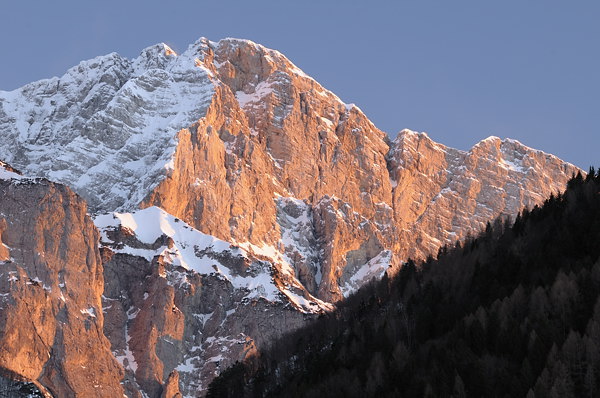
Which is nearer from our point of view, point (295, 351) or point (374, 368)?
point (374, 368)

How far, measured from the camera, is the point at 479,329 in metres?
118

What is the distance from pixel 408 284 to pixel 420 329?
2463cm

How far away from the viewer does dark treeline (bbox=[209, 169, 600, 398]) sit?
107 m

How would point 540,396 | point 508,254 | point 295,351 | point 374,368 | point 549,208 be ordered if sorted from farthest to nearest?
point 295,351 → point 549,208 → point 508,254 → point 374,368 → point 540,396

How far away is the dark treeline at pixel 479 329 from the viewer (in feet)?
350

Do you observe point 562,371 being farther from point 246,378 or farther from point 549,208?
point 246,378

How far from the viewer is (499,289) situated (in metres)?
129

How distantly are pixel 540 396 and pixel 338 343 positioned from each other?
43.0 metres

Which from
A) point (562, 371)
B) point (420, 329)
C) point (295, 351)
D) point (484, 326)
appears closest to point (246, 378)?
point (295, 351)

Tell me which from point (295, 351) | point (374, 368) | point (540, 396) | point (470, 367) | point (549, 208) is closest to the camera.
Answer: point (540, 396)

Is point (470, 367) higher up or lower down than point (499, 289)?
lower down

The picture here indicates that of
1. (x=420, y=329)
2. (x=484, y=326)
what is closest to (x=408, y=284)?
(x=420, y=329)

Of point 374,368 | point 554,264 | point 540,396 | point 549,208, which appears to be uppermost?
point 549,208

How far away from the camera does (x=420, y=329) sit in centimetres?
12750
